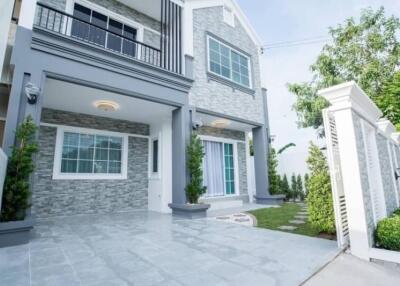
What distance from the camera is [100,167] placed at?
6.68m

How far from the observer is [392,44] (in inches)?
343

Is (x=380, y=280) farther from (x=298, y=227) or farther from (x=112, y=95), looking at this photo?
(x=112, y=95)

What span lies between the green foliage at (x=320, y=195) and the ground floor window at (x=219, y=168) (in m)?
4.54

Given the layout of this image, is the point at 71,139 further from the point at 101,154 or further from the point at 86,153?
the point at 101,154

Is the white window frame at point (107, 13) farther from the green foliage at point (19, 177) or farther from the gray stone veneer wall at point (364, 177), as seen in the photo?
the gray stone veneer wall at point (364, 177)

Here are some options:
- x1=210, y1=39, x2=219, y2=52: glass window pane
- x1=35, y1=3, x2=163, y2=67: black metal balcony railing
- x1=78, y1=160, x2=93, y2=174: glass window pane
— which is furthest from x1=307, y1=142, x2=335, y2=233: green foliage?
x1=78, y1=160, x2=93, y2=174: glass window pane

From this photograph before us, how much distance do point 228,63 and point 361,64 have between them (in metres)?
5.55

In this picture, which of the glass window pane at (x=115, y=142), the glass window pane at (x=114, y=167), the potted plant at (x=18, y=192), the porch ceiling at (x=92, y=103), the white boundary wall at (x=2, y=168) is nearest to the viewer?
the white boundary wall at (x=2, y=168)

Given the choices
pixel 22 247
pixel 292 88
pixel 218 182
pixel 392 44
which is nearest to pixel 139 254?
pixel 22 247

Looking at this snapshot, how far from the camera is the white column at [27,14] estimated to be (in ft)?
13.1

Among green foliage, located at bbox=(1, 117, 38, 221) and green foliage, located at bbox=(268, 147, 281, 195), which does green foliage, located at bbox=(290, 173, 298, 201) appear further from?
green foliage, located at bbox=(1, 117, 38, 221)

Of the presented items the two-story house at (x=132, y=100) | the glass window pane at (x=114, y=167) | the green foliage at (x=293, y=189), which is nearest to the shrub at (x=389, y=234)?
the two-story house at (x=132, y=100)

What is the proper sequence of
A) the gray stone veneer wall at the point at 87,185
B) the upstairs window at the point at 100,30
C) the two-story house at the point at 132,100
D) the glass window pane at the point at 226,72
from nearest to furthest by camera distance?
the two-story house at the point at 132,100 → the gray stone veneer wall at the point at 87,185 → the upstairs window at the point at 100,30 → the glass window pane at the point at 226,72

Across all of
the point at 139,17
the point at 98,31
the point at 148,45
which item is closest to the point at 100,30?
the point at 98,31
